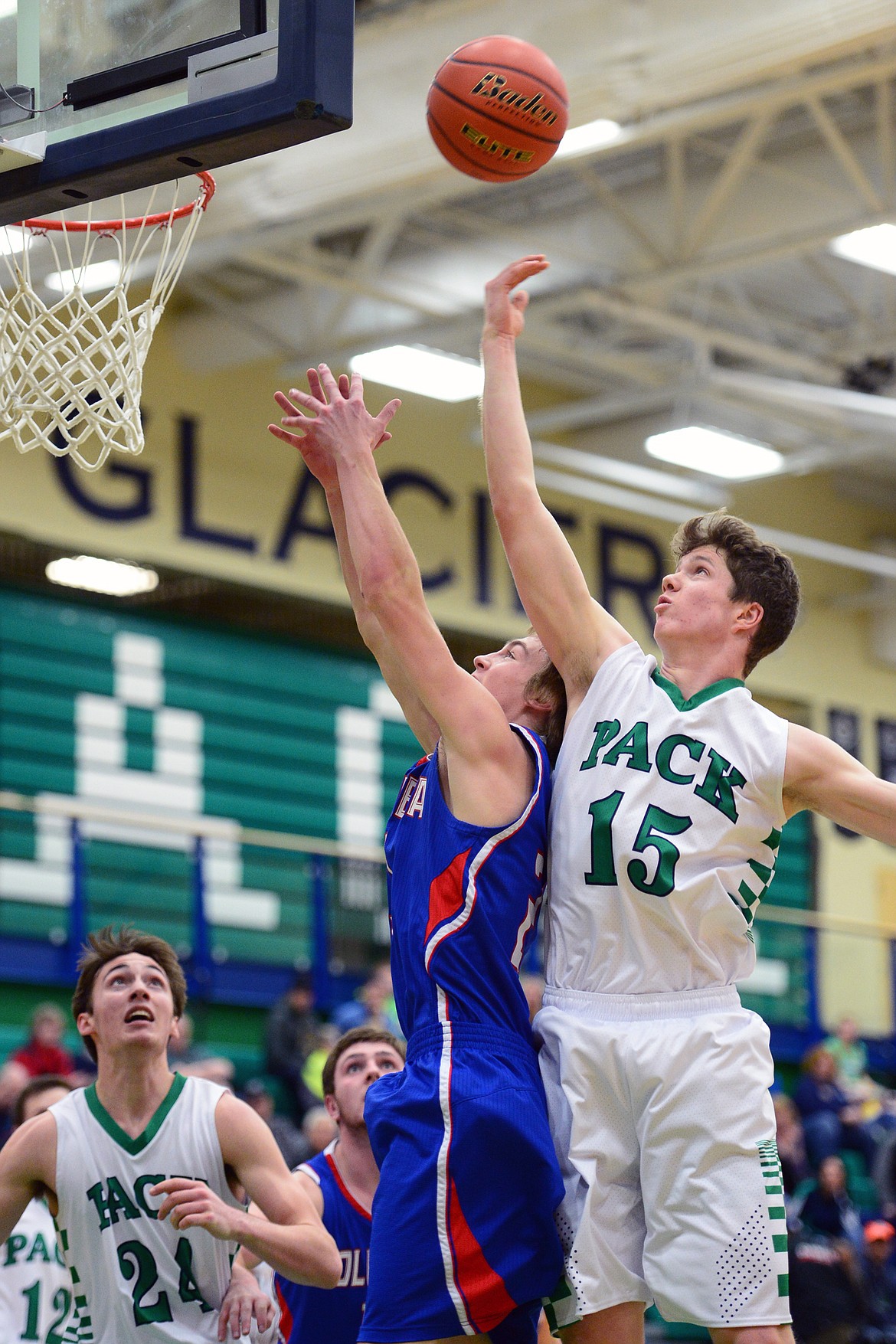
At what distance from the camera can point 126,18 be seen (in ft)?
15.5

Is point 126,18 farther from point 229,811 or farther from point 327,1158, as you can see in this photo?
point 229,811

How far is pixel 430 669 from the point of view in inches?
158

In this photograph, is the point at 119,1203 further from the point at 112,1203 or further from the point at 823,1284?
the point at 823,1284

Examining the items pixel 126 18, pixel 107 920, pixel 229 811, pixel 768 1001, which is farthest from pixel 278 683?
pixel 126 18

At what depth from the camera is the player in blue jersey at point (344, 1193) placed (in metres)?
5.60

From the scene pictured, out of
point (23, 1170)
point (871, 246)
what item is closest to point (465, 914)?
point (23, 1170)

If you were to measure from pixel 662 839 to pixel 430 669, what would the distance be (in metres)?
0.61

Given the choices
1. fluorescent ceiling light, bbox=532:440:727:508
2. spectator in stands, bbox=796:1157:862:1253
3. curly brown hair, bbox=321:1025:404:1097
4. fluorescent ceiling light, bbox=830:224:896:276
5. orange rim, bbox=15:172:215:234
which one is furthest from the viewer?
fluorescent ceiling light, bbox=532:440:727:508

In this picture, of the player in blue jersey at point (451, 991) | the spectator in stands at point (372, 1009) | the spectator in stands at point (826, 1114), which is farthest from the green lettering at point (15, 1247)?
the spectator in stands at point (826, 1114)

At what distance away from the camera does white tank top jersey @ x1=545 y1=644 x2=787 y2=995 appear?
397cm

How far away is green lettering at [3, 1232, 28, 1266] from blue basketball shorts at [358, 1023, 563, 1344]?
9.59ft

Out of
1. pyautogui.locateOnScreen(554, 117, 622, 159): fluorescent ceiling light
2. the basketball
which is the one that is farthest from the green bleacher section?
the basketball

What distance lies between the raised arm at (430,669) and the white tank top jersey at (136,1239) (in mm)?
1717

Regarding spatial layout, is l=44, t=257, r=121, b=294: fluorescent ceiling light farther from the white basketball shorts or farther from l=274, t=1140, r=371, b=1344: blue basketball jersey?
the white basketball shorts
